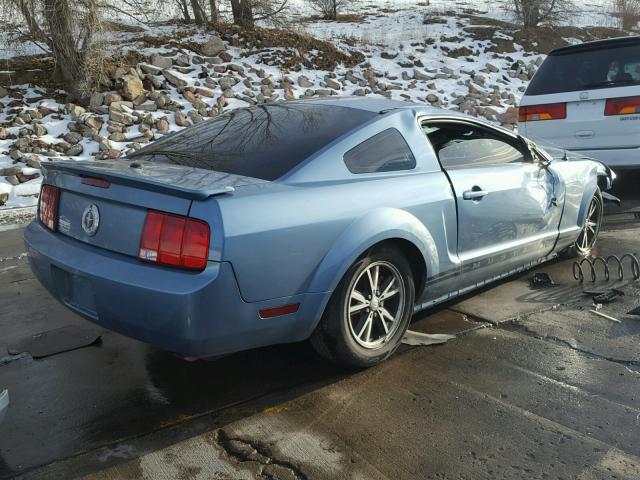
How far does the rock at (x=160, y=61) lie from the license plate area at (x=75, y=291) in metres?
11.7

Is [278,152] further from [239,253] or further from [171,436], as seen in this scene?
[171,436]

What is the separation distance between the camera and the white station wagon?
718 centimetres

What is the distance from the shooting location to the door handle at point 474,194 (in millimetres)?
4082

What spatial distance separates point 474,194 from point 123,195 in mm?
2198

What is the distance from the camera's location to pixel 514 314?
452cm

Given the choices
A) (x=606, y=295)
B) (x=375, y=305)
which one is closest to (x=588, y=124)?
(x=606, y=295)

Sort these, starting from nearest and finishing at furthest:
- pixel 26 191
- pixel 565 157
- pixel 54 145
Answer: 1. pixel 565 157
2. pixel 26 191
3. pixel 54 145

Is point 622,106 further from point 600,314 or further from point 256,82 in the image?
point 256,82

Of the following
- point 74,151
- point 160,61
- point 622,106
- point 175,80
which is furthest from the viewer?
point 160,61

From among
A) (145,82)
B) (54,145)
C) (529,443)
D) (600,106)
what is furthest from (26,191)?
(529,443)

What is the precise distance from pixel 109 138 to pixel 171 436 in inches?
367

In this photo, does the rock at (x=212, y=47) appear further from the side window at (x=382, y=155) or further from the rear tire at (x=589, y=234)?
the side window at (x=382, y=155)

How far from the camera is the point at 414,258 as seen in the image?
384cm

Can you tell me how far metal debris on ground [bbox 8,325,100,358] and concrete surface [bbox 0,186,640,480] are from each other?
0.29ft
